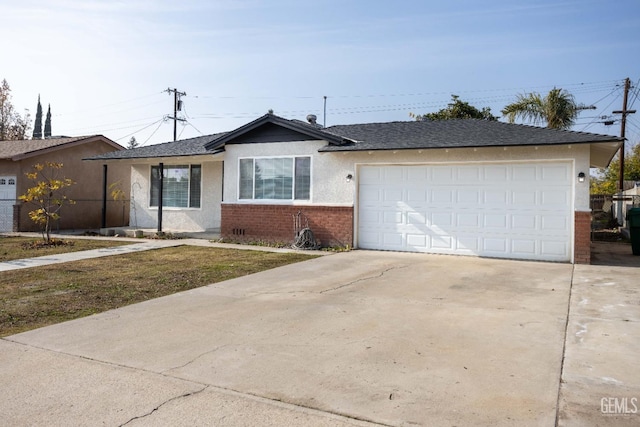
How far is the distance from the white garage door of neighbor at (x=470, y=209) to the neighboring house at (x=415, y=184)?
0.08 feet

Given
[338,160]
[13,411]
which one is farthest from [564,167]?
[13,411]

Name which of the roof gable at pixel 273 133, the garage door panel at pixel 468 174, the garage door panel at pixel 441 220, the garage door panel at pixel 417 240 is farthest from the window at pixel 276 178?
the garage door panel at pixel 468 174

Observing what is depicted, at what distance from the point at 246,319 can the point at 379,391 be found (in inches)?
101

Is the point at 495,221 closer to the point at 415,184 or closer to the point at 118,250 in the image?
the point at 415,184

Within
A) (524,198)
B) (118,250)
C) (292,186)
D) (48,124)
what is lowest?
(118,250)

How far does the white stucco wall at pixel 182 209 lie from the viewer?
1662 cm

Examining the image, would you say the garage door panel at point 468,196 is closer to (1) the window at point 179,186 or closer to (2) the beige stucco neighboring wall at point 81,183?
(1) the window at point 179,186

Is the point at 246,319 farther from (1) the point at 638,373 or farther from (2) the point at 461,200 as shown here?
(2) the point at 461,200

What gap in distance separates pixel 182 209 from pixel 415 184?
364 inches

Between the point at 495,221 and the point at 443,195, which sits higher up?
the point at 443,195

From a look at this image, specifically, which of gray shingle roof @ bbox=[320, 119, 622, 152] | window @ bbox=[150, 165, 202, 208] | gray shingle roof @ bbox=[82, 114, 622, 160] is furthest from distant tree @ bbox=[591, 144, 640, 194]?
window @ bbox=[150, 165, 202, 208]

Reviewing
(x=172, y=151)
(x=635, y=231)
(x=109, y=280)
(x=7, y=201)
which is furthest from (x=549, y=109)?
(x=7, y=201)

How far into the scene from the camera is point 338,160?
12812mm

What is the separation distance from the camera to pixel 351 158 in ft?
41.7
